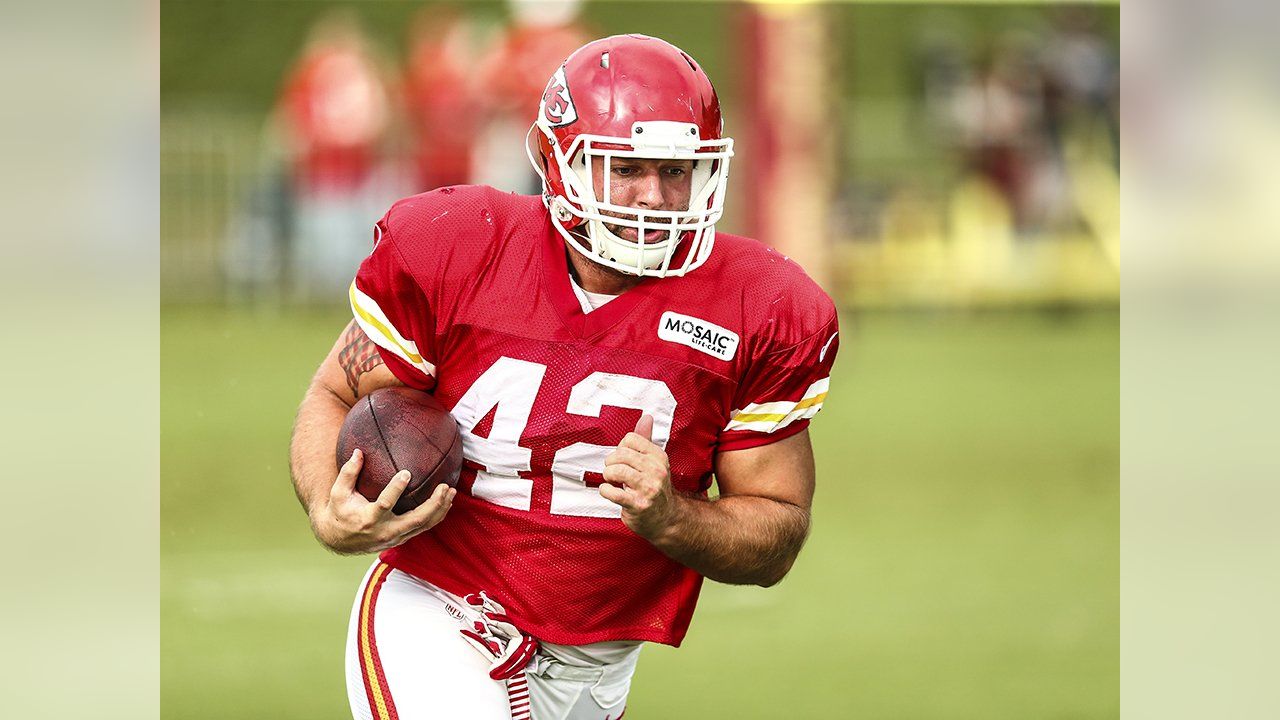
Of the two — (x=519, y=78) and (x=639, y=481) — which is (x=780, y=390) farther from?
(x=519, y=78)

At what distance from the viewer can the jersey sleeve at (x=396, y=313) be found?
3213 millimetres

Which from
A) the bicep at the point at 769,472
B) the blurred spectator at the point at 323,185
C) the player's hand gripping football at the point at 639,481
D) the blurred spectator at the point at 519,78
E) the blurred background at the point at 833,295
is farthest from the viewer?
the blurred spectator at the point at 323,185

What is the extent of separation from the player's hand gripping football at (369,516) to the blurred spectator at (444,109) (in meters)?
12.6

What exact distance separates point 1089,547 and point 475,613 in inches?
179

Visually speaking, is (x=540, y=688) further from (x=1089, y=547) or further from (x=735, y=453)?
(x=1089, y=547)

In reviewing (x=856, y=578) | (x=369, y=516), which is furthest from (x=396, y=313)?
(x=856, y=578)

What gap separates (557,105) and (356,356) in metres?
0.70

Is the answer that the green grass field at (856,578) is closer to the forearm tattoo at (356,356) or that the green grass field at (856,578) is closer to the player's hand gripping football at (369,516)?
the forearm tattoo at (356,356)

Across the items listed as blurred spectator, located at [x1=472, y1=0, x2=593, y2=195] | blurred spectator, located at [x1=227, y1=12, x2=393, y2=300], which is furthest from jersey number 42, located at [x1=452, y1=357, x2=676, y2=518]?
blurred spectator, located at [x1=227, y1=12, x2=393, y2=300]

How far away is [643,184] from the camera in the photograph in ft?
10.2

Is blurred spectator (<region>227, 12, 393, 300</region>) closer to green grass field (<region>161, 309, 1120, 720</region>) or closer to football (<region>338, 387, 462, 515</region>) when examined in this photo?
green grass field (<region>161, 309, 1120, 720</region>)

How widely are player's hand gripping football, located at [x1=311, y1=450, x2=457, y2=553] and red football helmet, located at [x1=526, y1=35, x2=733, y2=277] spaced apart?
0.60 m

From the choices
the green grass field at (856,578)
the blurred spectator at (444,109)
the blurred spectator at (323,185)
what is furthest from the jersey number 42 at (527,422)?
the blurred spectator at (323,185)

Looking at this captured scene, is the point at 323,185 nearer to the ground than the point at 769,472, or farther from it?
farther from it
